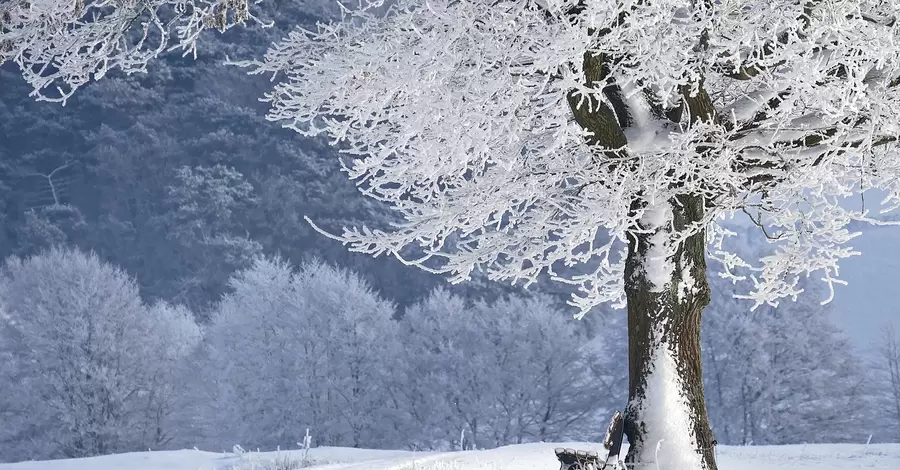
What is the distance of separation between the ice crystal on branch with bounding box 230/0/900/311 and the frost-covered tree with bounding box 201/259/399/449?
2268 centimetres

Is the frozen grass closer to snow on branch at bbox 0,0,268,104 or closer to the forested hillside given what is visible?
snow on branch at bbox 0,0,268,104

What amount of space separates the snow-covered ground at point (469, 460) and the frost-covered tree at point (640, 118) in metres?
2.97

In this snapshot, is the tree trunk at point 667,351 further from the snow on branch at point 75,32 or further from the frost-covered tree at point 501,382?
the frost-covered tree at point 501,382

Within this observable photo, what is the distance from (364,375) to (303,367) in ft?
6.87

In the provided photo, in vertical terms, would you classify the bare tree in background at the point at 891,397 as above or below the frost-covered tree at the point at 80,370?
above

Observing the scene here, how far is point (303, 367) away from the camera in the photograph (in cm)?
3073

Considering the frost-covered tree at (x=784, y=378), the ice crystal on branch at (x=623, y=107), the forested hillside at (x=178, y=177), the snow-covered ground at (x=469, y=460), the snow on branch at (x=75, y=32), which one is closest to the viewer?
the ice crystal on branch at (x=623, y=107)

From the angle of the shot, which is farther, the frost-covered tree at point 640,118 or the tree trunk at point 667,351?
the tree trunk at point 667,351

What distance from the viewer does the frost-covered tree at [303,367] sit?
3020 centimetres

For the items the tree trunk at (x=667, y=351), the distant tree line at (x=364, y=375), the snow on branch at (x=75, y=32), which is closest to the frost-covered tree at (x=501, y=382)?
the distant tree line at (x=364, y=375)

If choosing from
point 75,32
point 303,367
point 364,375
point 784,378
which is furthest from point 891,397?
point 75,32

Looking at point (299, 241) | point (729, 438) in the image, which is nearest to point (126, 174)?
point (299, 241)

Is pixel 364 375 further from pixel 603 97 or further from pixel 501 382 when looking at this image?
pixel 603 97

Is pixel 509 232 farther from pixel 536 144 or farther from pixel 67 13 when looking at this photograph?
pixel 67 13
